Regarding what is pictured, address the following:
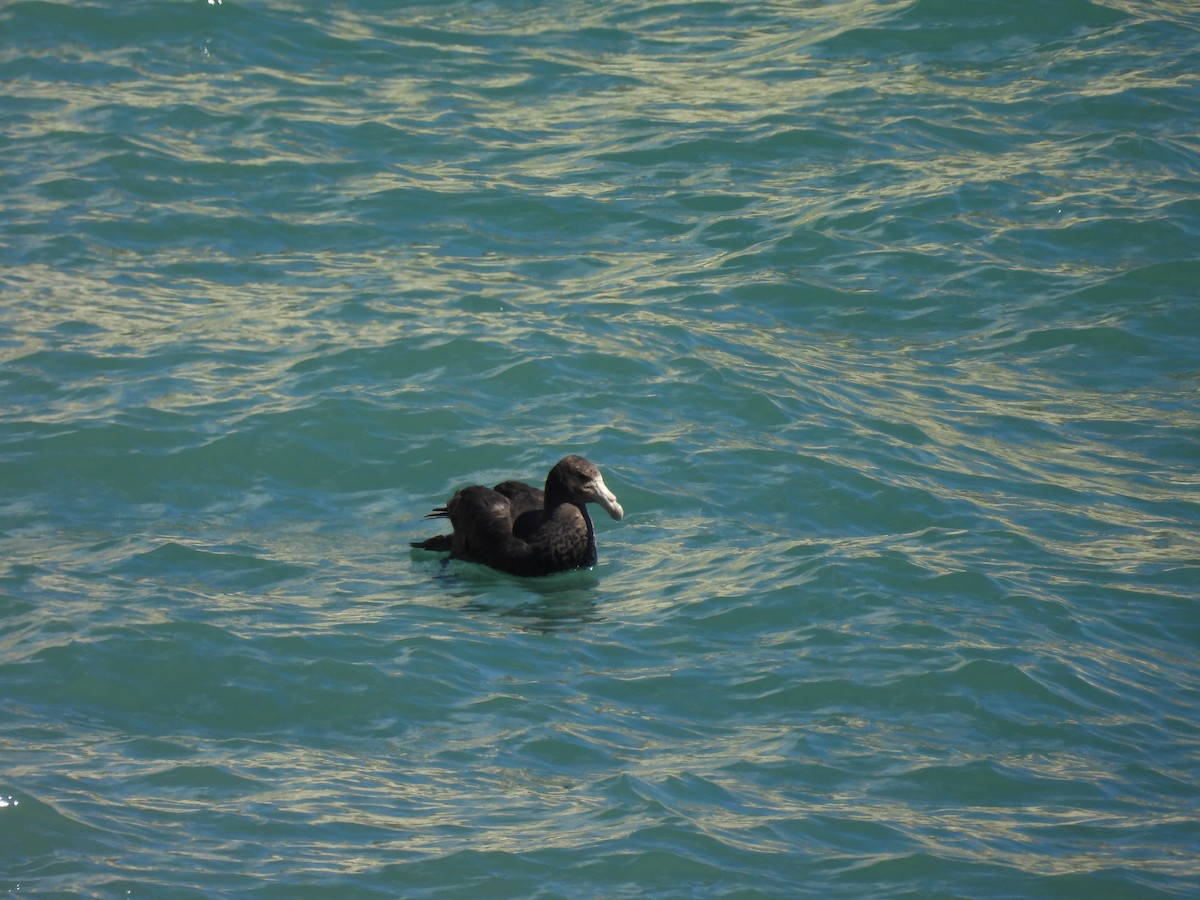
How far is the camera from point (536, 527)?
30.6 ft

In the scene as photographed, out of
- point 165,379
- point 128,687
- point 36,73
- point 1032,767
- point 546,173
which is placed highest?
point 36,73

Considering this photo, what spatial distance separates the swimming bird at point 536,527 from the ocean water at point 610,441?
160mm

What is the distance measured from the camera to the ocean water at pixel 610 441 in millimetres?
6375

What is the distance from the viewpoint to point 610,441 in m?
10.6

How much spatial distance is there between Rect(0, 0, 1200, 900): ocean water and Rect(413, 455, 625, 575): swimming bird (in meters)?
0.16

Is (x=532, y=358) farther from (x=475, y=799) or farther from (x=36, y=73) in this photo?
(x=36, y=73)

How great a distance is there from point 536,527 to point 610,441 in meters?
1.47

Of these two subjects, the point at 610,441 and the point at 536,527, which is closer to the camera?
the point at 536,527

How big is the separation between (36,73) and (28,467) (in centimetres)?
776

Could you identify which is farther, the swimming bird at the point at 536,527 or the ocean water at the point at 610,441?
the swimming bird at the point at 536,527

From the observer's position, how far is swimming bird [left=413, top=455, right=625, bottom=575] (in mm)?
9164

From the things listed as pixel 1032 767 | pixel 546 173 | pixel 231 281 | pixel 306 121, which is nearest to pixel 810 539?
pixel 1032 767

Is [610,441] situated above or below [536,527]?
above

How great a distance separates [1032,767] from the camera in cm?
686
